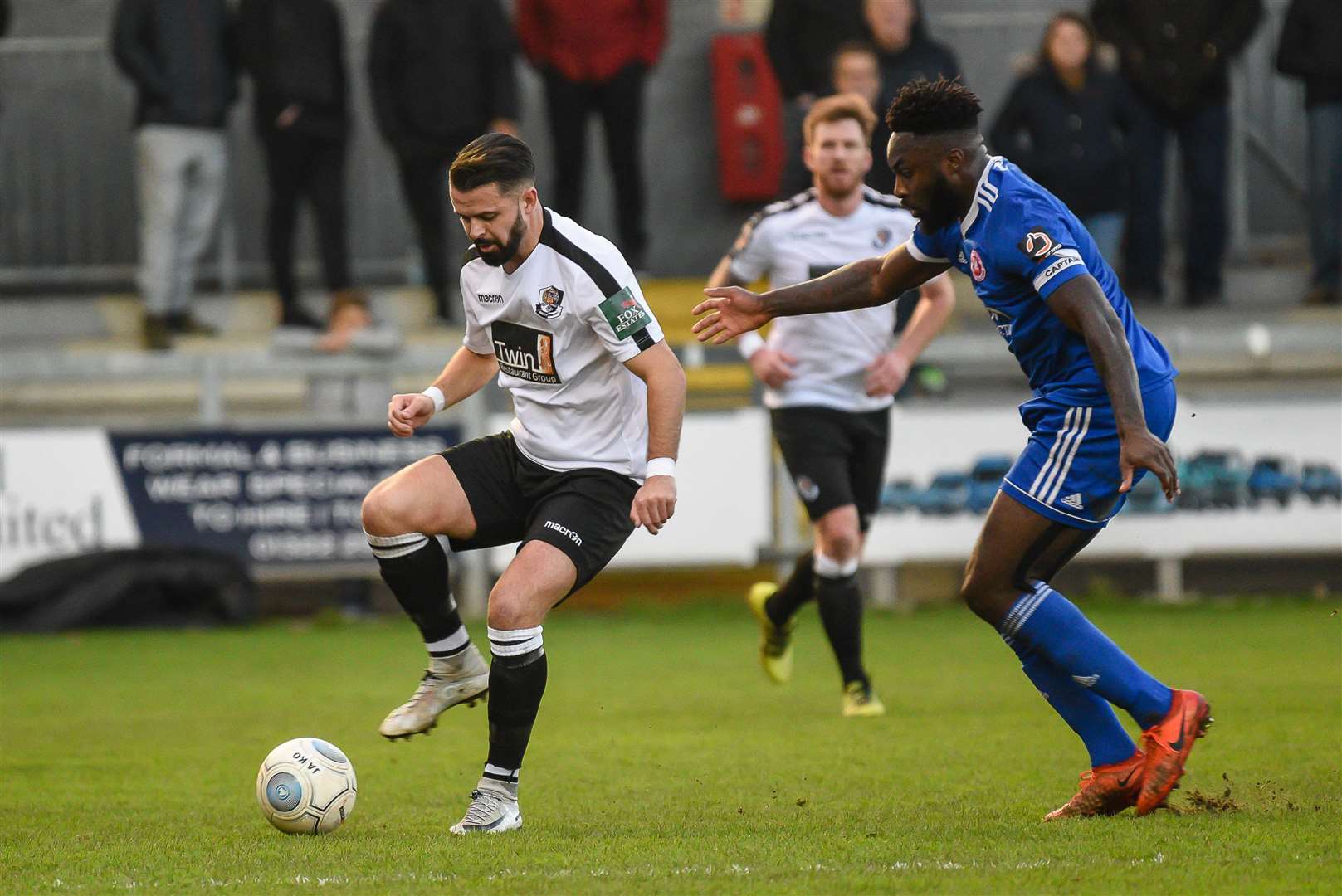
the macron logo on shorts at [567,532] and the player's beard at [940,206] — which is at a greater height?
the player's beard at [940,206]

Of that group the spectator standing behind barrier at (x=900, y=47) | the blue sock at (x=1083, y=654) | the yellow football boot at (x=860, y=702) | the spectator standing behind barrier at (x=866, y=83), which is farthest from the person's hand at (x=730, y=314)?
the spectator standing behind barrier at (x=900, y=47)

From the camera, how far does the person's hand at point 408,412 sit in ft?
19.7

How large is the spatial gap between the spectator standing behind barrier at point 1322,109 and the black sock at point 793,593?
23.6ft

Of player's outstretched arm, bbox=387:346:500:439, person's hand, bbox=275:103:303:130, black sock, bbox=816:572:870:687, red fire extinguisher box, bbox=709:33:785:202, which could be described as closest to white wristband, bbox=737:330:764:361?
black sock, bbox=816:572:870:687

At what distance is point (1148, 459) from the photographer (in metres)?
4.96

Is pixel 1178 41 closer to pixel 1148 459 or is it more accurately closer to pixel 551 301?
pixel 551 301

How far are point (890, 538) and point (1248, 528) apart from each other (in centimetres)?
239

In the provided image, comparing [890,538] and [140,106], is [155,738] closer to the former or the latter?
[890,538]

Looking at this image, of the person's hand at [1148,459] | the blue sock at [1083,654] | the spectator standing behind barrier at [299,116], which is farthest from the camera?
the spectator standing behind barrier at [299,116]

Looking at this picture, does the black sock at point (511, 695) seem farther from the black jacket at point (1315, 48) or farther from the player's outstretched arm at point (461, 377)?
the black jacket at point (1315, 48)

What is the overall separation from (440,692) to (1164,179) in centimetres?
951

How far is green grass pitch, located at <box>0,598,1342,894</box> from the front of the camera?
4715 millimetres

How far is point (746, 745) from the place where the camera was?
7109 mm

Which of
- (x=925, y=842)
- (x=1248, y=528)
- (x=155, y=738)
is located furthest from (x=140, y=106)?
(x=925, y=842)
